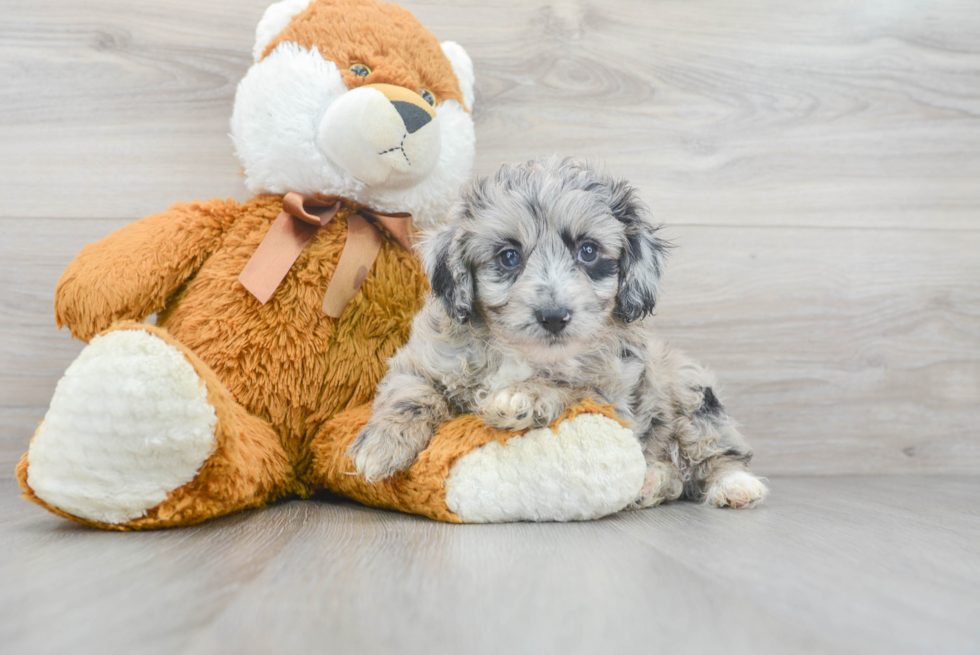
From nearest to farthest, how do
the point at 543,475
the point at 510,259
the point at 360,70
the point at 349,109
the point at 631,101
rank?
1. the point at 543,475
2. the point at 510,259
3. the point at 349,109
4. the point at 360,70
5. the point at 631,101

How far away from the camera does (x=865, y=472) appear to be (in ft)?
7.70

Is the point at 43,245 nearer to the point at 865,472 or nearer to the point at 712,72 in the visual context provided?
the point at 712,72

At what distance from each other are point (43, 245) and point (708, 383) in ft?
6.50

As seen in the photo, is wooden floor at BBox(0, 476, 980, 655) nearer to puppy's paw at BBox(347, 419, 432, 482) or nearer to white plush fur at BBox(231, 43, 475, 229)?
puppy's paw at BBox(347, 419, 432, 482)

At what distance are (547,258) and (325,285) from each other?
23.9 inches

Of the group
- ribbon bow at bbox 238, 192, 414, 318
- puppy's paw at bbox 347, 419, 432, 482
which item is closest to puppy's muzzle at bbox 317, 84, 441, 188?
ribbon bow at bbox 238, 192, 414, 318

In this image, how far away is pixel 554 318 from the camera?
138 cm

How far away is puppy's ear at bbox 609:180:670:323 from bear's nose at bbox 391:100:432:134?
0.49m

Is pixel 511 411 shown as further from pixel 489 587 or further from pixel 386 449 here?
pixel 489 587

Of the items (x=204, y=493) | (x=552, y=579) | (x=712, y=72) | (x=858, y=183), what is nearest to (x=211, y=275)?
(x=204, y=493)

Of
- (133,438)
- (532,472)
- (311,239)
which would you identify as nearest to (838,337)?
(532,472)

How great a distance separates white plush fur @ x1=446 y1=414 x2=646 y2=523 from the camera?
1375 mm

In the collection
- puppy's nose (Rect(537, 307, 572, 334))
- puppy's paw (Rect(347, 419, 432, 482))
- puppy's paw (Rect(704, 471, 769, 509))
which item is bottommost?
puppy's paw (Rect(704, 471, 769, 509))

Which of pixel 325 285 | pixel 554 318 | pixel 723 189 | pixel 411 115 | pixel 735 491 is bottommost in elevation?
pixel 735 491
